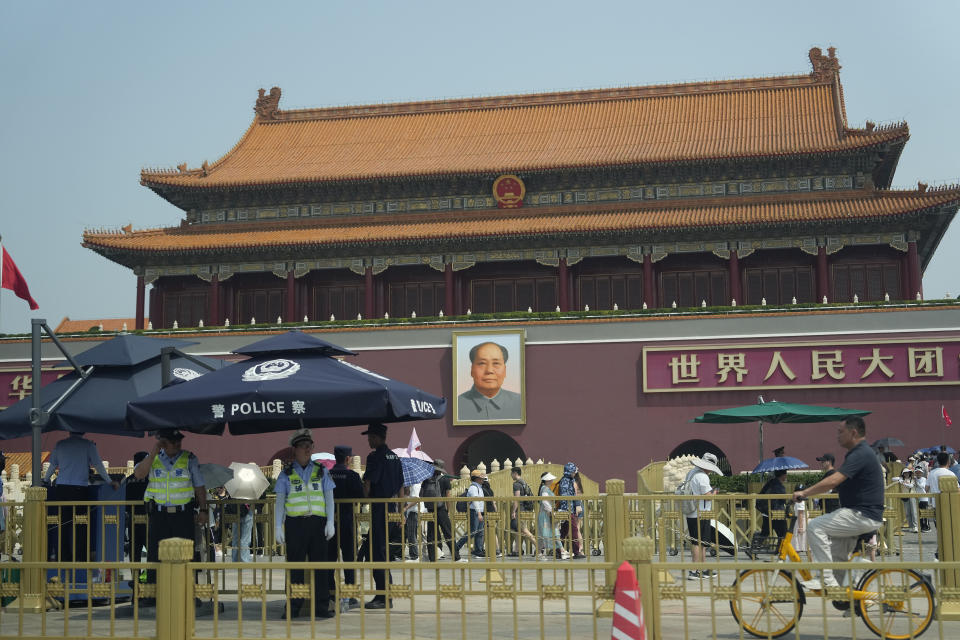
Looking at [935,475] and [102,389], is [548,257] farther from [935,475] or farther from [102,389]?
[102,389]

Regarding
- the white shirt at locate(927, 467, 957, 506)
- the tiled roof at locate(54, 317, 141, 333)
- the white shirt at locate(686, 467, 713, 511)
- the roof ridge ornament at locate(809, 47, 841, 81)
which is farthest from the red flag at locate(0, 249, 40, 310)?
the tiled roof at locate(54, 317, 141, 333)

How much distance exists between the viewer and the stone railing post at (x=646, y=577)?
693 centimetres

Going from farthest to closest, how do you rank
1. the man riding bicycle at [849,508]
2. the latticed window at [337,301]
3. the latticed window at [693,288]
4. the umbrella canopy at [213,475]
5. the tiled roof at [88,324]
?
the tiled roof at [88,324]
the latticed window at [337,301]
the latticed window at [693,288]
the umbrella canopy at [213,475]
the man riding bicycle at [849,508]

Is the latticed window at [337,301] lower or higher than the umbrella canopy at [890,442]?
higher

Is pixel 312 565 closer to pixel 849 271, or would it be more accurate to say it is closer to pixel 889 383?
pixel 889 383

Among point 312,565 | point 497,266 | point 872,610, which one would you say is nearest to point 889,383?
point 497,266

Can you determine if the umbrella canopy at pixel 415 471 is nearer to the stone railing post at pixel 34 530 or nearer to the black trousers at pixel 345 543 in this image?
the black trousers at pixel 345 543

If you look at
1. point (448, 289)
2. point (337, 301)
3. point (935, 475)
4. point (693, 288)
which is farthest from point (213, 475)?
point (337, 301)

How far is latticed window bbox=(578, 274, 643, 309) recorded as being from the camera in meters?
32.5

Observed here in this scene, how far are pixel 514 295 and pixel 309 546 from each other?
912 inches

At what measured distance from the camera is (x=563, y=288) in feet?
105

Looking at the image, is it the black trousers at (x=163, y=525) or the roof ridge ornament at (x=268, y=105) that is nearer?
the black trousers at (x=163, y=525)

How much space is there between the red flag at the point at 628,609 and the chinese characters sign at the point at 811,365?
21358mm

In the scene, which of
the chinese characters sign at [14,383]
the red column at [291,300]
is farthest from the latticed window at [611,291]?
the chinese characters sign at [14,383]
